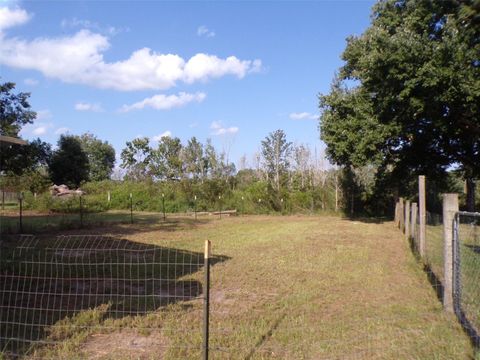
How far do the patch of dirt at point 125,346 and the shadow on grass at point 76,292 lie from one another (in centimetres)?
47

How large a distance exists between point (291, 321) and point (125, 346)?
2172 mm

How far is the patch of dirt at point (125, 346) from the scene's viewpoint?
4996 mm

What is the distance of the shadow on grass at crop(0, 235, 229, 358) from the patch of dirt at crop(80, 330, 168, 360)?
47 centimetres

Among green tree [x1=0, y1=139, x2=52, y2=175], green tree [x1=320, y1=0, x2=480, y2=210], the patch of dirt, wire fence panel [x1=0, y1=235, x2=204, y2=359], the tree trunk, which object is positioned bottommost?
the patch of dirt

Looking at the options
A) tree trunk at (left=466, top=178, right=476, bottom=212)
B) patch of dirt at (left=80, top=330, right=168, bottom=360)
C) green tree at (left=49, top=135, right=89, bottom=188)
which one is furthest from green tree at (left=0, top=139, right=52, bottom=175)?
green tree at (left=49, top=135, right=89, bottom=188)

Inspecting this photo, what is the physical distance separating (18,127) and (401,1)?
19.5m

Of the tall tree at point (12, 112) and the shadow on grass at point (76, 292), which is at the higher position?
the tall tree at point (12, 112)

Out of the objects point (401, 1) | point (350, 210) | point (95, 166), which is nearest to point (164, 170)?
point (95, 166)

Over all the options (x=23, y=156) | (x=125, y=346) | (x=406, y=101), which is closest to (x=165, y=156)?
(x=23, y=156)

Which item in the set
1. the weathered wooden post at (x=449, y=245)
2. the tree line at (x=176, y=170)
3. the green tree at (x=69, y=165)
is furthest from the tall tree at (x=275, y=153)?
the weathered wooden post at (x=449, y=245)

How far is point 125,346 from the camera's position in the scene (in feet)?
17.3

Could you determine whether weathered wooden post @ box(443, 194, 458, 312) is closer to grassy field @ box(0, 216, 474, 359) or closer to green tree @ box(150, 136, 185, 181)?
grassy field @ box(0, 216, 474, 359)

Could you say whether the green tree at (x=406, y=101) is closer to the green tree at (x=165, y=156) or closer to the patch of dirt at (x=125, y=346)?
the patch of dirt at (x=125, y=346)

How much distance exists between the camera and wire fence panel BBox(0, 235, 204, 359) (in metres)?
5.44
